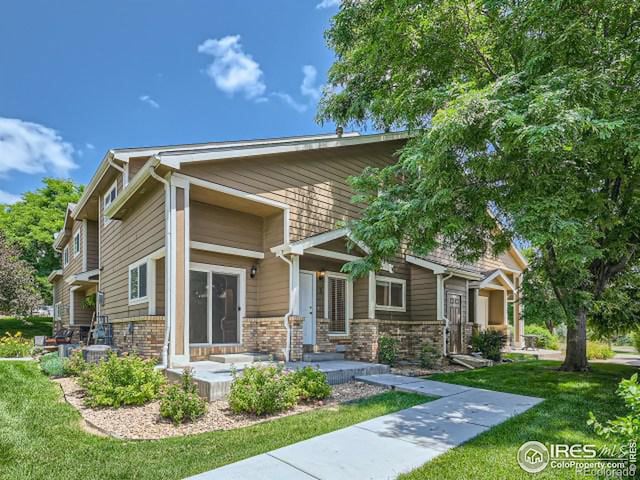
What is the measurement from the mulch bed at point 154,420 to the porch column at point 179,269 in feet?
5.47

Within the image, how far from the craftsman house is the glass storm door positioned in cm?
3

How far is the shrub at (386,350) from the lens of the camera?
11.4 metres

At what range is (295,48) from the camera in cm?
1576

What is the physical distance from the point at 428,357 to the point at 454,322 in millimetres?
3173

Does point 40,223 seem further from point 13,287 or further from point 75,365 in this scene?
point 75,365

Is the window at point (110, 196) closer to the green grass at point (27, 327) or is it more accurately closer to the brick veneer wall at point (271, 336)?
the brick veneer wall at point (271, 336)

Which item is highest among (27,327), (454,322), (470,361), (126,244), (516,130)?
(516,130)

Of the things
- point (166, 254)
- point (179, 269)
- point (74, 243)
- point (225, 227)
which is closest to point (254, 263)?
point (225, 227)

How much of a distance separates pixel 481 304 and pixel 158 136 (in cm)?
2014

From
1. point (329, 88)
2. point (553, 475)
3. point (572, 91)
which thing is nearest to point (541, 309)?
point (572, 91)

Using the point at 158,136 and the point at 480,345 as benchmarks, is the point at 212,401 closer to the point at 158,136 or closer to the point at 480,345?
the point at 480,345

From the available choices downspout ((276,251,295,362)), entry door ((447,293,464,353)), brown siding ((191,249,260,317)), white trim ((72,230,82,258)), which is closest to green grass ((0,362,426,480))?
downspout ((276,251,295,362))

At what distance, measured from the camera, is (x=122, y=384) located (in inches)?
269

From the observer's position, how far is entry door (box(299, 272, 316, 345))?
1112 cm
